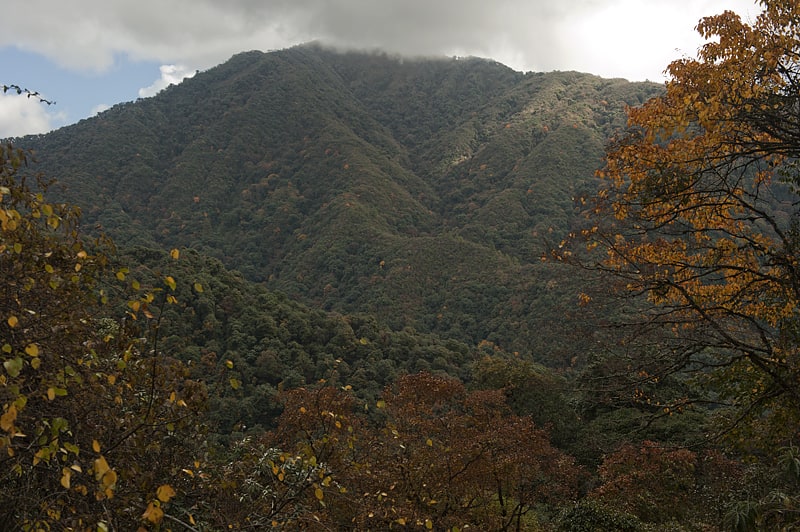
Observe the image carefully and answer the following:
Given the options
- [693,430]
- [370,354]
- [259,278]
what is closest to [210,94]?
[259,278]

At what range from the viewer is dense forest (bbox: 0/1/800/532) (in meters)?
3.76

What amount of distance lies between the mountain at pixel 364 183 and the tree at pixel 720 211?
3631 centimetres

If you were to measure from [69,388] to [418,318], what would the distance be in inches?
2134

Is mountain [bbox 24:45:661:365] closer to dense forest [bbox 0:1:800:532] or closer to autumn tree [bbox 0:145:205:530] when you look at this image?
dense forest [bbox 0:1:800:532]

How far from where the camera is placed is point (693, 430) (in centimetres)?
1880

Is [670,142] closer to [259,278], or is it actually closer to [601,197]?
[601,197]

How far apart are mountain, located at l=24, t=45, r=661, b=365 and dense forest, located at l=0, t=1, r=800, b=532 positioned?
1.90 feet

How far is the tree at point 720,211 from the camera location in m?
4.61

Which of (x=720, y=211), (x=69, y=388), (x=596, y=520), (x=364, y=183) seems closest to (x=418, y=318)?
(x=364, y=183)

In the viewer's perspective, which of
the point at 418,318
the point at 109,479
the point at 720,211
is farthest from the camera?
the point at 418,318

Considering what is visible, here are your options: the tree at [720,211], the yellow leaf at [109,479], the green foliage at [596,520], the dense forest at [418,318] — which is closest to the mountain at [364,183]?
the dense forest at [418,318]

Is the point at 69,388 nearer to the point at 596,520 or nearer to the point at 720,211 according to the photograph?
the point at 720,211

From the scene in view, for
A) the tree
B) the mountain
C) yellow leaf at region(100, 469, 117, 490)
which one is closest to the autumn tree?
yellow leaf at region(100, 469, 117, 490)

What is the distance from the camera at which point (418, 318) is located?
57469mm
